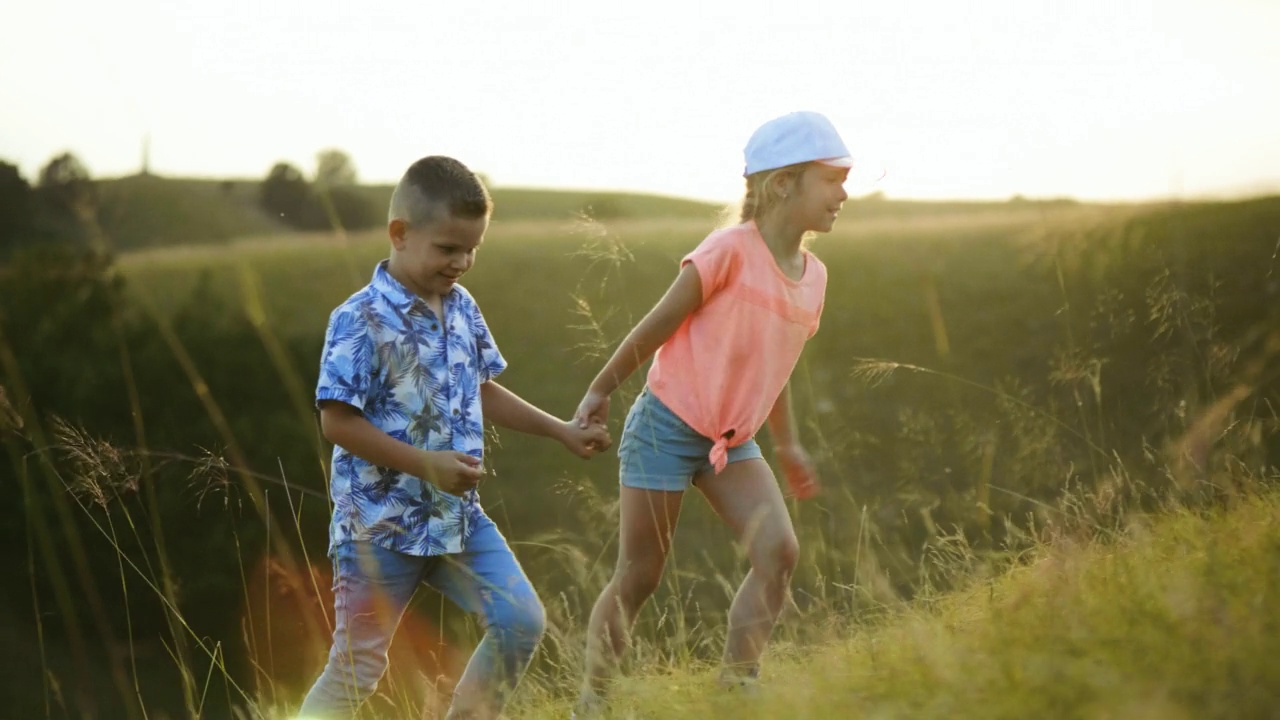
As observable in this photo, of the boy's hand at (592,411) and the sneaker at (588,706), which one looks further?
the boy's hand at (592,411)

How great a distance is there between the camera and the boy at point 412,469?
2.95 meters

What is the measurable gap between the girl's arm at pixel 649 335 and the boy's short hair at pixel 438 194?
0.59 meters

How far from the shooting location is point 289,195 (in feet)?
141

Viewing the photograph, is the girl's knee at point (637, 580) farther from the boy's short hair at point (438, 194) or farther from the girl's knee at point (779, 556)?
the boy's short hair at point (438, 194)

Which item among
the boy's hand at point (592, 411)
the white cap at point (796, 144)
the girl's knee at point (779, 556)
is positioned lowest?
the girl's knee at point (779, 556)

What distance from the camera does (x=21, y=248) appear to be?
26.1m

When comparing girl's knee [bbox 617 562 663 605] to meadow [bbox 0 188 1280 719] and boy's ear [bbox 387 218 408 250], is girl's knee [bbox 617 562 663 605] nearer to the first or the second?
meadow [bbox 0 188 1280 719]

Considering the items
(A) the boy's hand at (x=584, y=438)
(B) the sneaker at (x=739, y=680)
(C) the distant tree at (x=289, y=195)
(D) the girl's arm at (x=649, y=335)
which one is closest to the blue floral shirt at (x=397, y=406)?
(A) the boy's hand at (x=584, y=438)

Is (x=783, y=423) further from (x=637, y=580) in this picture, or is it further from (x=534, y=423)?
(x=534, y=423)

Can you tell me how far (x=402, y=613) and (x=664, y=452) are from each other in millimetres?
911

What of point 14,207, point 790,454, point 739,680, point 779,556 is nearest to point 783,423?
point 790,454

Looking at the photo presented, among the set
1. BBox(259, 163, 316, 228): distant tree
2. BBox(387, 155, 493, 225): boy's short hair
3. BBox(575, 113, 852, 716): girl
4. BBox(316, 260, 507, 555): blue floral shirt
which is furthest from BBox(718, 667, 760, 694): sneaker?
BBox(259, 163, 316, 228): distant tree

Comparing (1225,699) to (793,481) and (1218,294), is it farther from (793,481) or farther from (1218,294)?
(1218,294)

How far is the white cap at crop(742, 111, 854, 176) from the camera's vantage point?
11.8 feet
